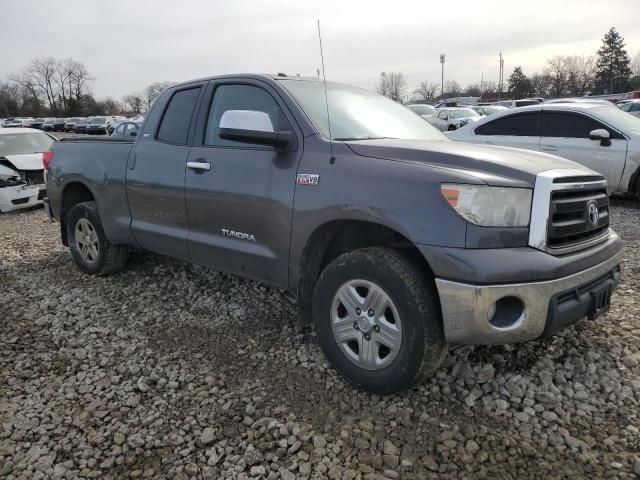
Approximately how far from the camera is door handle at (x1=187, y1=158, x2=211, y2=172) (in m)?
3.67

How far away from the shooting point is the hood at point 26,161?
31.3 ft

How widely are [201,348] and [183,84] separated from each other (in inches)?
85.5

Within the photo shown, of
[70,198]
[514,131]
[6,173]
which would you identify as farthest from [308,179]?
[6,173]

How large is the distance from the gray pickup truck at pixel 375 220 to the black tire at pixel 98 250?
0.92 metres

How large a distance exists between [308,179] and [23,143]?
9.64m

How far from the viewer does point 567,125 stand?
25.0ft

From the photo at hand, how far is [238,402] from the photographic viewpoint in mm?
2879

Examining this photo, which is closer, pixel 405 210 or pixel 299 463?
pixel 299 463

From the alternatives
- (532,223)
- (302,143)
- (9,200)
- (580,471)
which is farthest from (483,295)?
(9,200)

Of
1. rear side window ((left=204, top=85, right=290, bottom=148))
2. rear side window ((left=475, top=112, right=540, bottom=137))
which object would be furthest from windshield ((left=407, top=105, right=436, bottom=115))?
rear side window ((left=204, top=85, right=290, bottom=148))

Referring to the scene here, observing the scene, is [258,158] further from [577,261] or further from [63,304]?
[63,304]

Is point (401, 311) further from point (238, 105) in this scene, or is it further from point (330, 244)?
point (238, 105)

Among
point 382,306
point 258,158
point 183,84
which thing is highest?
point 183,84

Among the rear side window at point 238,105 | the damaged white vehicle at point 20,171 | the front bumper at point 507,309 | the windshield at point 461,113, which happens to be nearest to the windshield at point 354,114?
the rear side window at point 238,105
